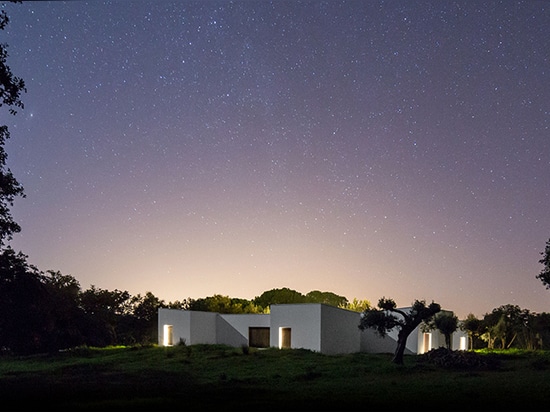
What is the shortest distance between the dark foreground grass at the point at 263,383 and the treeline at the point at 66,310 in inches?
111

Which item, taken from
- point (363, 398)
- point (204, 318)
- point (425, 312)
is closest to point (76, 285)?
point (204, 318)

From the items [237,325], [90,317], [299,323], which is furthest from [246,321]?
[90,317]

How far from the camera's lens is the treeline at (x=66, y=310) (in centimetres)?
2667

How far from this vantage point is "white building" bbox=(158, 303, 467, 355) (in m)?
35.6

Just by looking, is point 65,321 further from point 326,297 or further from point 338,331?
point 326,297

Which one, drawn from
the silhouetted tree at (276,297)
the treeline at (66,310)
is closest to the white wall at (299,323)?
the treeline at (66,310)

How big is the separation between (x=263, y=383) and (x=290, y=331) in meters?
15.7


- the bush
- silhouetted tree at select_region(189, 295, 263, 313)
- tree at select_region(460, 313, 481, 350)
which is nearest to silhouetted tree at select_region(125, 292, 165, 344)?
silhouetted tree at select_region(189, 295, 263, 313)

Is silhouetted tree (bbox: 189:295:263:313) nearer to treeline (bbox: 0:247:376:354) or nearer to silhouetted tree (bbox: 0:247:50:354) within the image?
treeline (bbox: 0:247:376:354)

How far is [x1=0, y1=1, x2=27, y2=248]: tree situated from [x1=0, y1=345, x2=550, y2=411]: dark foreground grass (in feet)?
19.0

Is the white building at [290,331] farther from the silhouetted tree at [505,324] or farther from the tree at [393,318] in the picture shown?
the tree at [393,318]

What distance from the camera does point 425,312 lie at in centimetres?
2930

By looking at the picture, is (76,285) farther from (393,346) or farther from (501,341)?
(501,341)

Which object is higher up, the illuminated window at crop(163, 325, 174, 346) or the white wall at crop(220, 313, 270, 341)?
the white wall at crop(220, 313, 270, 341)
